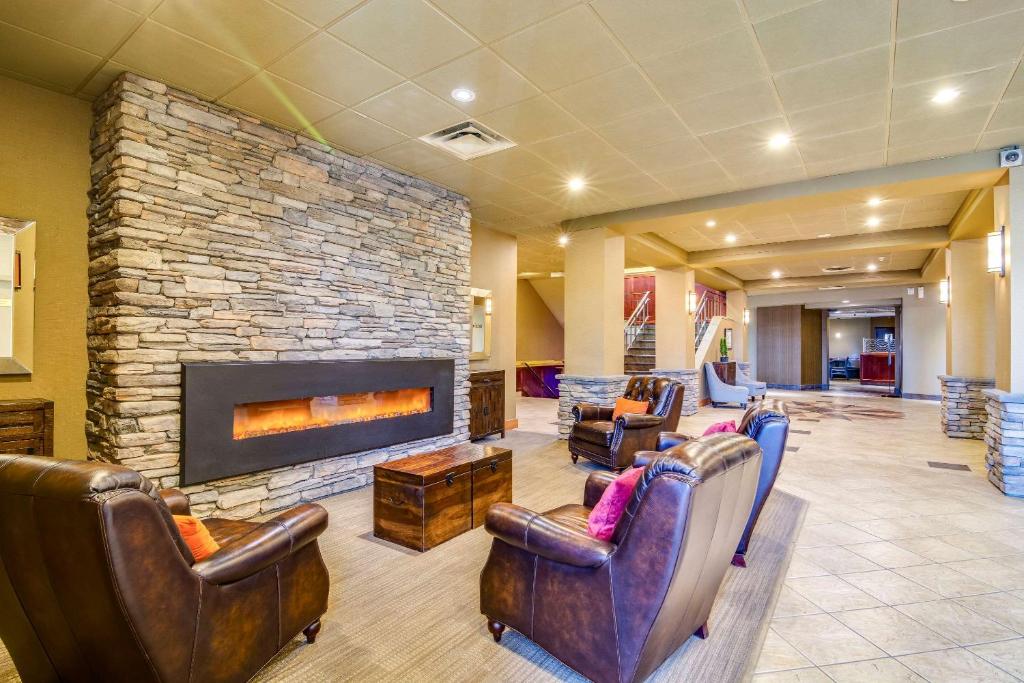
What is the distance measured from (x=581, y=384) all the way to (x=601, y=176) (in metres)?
2.86

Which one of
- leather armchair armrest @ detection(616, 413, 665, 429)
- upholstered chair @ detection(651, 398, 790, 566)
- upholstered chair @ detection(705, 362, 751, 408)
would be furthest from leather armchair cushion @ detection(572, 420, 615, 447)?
upholstered chair @ detection(705, 362, 751, 408)

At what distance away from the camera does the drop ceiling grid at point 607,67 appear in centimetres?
268

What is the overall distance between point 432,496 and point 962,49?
424cm

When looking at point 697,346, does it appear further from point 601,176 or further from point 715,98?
point 715,98

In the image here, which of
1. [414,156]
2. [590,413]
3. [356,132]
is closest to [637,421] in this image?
[590,413]

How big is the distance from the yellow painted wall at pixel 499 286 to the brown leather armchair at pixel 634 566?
4.87 meters

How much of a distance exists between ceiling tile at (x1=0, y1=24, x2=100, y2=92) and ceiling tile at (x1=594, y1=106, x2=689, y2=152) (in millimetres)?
3574

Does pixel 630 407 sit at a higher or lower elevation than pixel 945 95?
lower

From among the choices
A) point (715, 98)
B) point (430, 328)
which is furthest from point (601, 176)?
point (430, 328)

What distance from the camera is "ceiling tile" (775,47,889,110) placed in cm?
309

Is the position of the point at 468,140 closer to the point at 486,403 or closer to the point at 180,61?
the point at 180,61

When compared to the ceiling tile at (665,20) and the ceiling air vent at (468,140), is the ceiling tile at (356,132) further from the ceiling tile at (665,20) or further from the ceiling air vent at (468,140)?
the ceiling tile at (665,20)

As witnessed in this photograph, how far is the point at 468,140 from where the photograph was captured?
4336 millimetres

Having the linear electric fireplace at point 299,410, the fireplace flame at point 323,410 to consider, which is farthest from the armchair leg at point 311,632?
the fireplace flame at point 323,410
